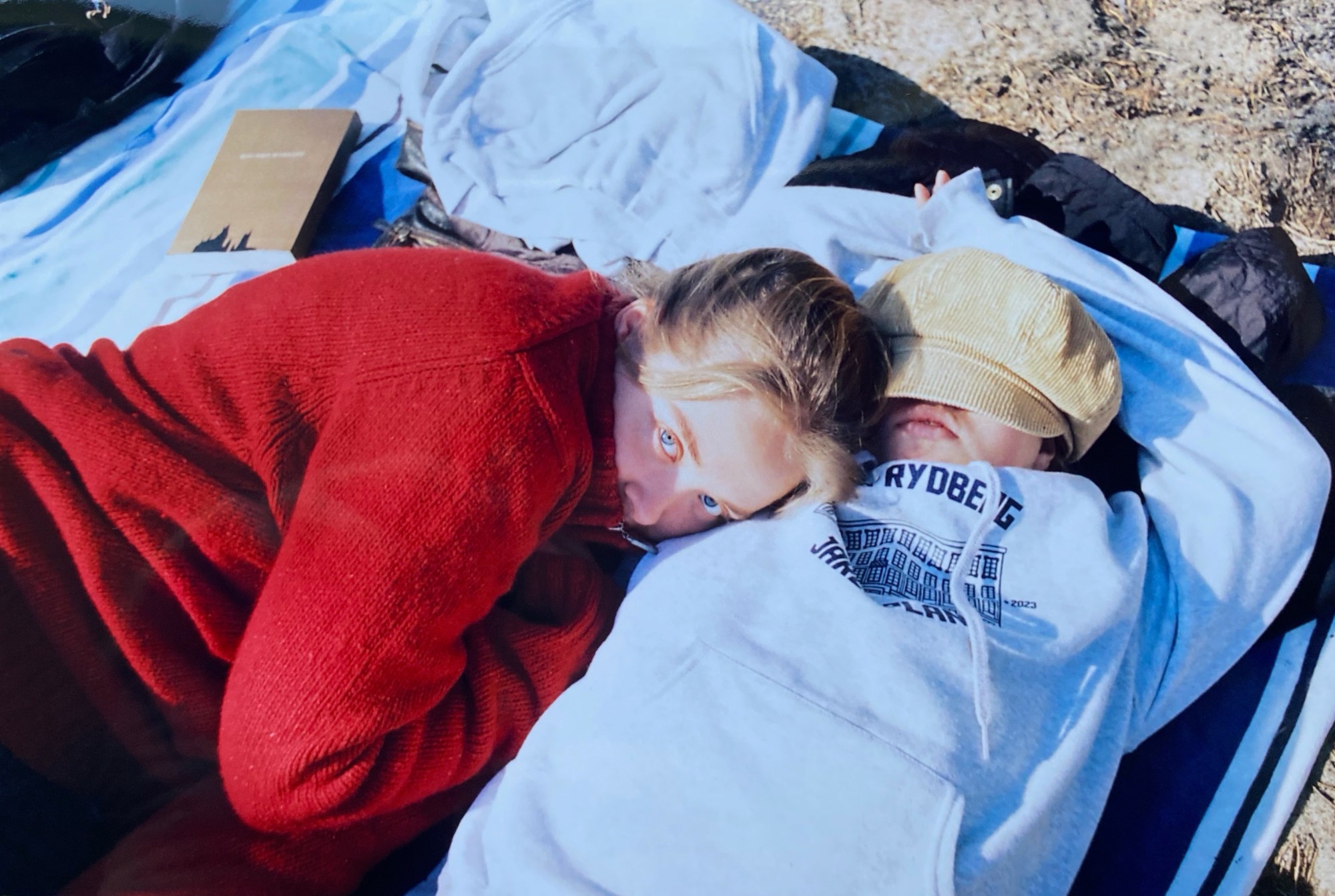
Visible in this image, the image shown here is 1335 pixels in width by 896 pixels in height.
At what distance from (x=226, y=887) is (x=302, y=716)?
0.24 m

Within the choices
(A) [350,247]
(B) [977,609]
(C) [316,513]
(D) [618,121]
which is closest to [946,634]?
(B) [977,609]

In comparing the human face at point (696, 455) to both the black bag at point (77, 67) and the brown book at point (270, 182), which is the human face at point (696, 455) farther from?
the black bag at point (77, 67)

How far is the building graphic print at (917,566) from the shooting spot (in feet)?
3.39

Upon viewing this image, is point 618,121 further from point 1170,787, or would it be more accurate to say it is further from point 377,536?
point 1170,787

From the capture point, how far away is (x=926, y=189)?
5.03ft

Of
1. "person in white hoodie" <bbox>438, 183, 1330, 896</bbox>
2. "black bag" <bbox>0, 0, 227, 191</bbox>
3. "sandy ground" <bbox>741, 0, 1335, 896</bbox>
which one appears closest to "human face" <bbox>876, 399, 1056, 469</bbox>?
A: "person in white hoodie" <bbox>438, 183, 1330, 896</bbox>

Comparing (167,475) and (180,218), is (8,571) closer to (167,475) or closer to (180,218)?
(167,475)

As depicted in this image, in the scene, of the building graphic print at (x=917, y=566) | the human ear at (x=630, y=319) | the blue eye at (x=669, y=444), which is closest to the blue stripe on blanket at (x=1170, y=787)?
the building graphic print at (x=917, y=566)

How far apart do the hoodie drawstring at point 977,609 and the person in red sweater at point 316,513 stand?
0.24 m

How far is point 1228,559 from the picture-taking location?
1106mm

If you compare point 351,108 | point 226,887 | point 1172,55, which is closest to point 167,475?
point 226,887

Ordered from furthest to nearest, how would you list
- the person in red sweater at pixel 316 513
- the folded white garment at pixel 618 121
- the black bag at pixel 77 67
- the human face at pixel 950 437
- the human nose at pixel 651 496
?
the folded white garment at pixel 618 121 → the black bag at pixel 77 67 → the human face at pixel 950 437 → the human nose at pixel 651 496 → the person in red sweater at pixel 316 513

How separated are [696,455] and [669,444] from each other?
0.12 ft

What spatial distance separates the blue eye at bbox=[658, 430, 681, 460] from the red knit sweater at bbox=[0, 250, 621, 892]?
92 mm
